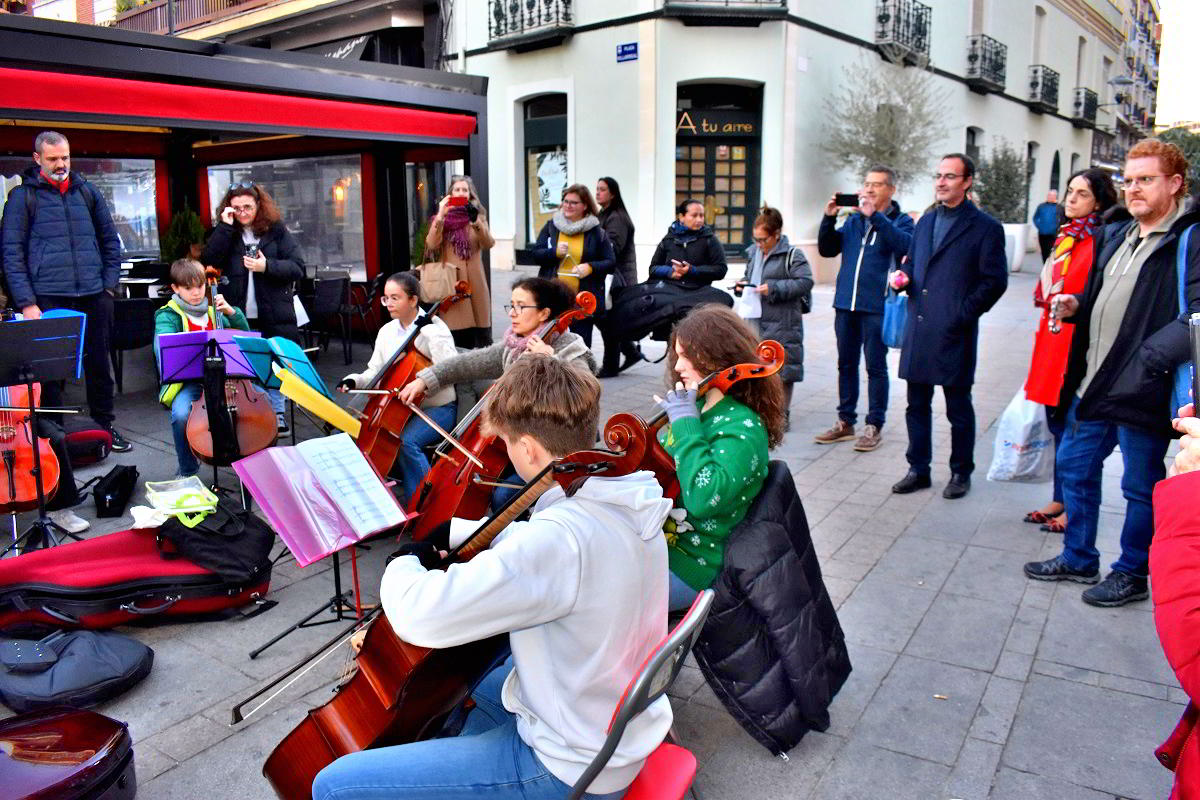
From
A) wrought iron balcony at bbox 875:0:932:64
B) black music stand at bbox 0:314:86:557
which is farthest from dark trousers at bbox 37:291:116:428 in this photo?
wrought iron balcony at bbox 875:0:932:64

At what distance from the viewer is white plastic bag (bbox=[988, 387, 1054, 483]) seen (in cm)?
470

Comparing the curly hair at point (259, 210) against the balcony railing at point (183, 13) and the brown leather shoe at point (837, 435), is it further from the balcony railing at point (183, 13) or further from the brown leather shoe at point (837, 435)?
the balcony railing at point (183, 13)

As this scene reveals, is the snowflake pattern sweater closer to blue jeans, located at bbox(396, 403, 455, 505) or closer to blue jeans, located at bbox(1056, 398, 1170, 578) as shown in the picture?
blue jeans, located at bbox(1056, 398, 1170, 578)

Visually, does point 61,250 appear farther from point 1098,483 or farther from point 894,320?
point 1098,483

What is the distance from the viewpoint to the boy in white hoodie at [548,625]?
1.74 metres

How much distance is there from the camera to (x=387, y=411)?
14.6 ft

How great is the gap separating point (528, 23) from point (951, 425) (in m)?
14.5

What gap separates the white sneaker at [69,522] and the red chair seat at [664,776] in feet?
11.8

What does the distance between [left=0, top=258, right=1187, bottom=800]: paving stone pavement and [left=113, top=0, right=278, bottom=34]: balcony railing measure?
2055cm

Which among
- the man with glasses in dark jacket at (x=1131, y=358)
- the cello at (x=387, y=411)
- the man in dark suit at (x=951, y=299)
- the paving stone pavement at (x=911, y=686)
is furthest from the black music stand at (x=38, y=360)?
the man with glasses in dark jacket at (x=1131, y=358)

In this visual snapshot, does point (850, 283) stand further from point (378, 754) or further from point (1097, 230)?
point (378, 754)

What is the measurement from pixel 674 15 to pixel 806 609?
1463cm

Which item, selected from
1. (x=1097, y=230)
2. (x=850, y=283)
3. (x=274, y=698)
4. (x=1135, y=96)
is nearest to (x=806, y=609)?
(x=274, y=698)

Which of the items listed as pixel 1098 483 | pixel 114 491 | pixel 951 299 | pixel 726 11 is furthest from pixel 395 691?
pixel 726 11
